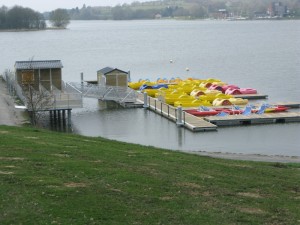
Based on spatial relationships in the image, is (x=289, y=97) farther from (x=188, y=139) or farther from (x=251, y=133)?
(x=188, y=139)

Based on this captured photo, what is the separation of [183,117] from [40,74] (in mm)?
11705

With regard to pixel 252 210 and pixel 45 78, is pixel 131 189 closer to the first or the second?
pixel 252 210

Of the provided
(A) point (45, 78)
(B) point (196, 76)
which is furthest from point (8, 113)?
(B) point (196, 76)

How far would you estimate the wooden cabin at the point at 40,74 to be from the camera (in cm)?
4394

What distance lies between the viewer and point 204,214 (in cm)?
1278

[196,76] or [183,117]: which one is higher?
[183,117]

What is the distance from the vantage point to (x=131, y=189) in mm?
14062

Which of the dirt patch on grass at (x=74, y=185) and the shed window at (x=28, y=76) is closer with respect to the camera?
the dirt patch on grass at (x=74, y=185)

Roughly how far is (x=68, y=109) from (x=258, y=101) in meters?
20.4

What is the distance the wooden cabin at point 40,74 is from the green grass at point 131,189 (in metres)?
24.8

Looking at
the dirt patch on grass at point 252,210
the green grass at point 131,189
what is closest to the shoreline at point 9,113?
the green grass at point 131,189

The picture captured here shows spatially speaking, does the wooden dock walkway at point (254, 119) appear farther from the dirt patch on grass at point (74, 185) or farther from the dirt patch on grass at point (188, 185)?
the dirt patch on grass at point (74, 185)

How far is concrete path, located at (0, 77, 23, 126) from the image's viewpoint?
33.8m

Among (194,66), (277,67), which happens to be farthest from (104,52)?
(277,67)
